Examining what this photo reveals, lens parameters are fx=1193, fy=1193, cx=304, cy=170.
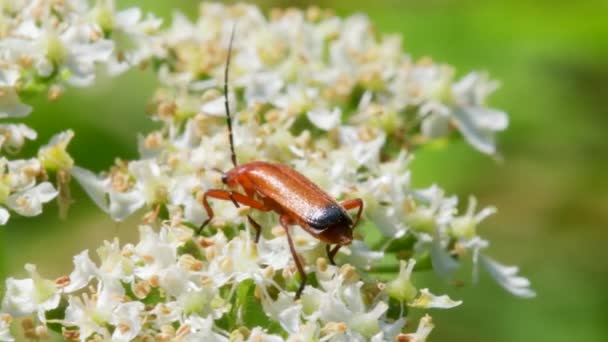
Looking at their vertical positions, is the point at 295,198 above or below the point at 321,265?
above

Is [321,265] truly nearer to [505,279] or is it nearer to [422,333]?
[422,333]

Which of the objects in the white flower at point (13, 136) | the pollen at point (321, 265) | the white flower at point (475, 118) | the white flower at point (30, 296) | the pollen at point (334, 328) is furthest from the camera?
the white flower at point (475, 118)

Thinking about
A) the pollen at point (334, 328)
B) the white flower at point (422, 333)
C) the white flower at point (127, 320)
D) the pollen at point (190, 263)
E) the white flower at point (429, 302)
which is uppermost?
the white flower at point (429, 302)

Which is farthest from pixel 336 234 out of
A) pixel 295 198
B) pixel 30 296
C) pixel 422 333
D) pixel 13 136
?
pixel 13 136

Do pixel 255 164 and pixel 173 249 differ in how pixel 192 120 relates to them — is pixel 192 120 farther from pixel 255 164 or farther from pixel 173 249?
pixel 173 249

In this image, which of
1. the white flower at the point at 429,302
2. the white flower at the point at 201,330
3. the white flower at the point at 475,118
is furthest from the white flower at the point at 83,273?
the white flower at the point at 475,118

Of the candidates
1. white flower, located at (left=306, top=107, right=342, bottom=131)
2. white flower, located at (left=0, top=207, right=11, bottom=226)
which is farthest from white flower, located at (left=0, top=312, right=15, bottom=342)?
white flower, located at (left=306, top=107, right=342, bottom=131)

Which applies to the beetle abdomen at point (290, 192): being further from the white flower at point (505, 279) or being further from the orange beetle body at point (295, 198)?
the white flower at point (505, 279)

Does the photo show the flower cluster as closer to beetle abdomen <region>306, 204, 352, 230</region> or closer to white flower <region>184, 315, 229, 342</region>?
white flower <region>184, 315, 229, 342</region>
